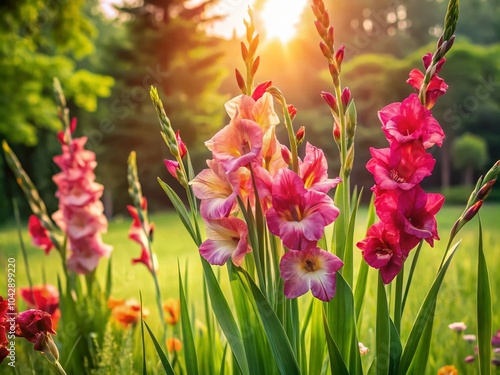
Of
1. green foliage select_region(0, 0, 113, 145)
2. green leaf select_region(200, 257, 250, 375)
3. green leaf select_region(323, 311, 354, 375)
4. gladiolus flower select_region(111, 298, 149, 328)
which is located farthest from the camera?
green foliage select_region(0, 0, 113, 145)

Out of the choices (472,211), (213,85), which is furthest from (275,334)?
(213,85)

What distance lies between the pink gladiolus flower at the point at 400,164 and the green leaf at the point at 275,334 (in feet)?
1.05

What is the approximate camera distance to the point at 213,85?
674 inches

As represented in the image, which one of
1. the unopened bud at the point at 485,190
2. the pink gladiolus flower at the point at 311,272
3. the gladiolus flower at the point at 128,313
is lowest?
the gladiolus flower at the point at 128,313

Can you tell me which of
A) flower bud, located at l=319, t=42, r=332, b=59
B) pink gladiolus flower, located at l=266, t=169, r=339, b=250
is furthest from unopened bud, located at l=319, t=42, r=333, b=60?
pink gladiolus flower, located at l=266, t=169, r=339, b=250

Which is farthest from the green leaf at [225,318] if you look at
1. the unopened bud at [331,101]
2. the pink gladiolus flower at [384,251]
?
the unopened bud at [331,101]

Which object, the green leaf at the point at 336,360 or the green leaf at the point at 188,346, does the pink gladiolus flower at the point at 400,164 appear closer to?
the green leaf at the point at 336,360

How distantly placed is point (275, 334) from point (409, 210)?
364mm

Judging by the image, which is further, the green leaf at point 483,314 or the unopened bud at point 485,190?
the green leaf at point 483,314

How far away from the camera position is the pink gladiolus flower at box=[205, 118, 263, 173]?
1145 mm

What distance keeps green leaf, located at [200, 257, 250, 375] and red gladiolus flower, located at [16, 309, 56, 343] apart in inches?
13.5

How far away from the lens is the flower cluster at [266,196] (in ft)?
3.67

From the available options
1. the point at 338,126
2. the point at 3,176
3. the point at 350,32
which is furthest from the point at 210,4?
the point at 338,126

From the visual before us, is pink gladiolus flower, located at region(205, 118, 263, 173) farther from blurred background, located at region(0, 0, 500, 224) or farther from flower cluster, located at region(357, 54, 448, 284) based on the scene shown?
blurred background, located at region(0, 0, 500, 224)
